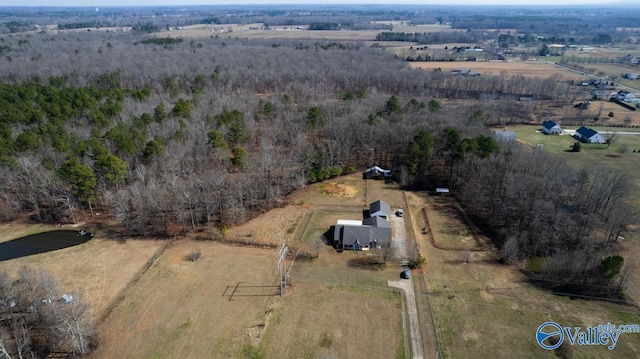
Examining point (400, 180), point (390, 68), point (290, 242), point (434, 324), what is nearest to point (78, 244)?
point (290, 242)

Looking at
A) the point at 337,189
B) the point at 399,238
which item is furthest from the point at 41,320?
the point at 337,189

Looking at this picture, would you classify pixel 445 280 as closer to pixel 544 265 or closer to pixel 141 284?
pixel 544 265

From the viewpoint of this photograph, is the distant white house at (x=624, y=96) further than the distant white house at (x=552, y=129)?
Yes

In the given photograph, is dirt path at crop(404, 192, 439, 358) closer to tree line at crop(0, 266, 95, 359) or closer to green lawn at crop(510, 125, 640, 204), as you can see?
tree line at crop(0, 266, 95, 359)

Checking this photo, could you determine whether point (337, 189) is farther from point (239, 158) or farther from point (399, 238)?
point (239, 158)

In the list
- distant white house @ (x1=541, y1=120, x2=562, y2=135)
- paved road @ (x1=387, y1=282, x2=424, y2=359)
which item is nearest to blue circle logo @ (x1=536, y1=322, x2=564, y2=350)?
paved road @ (x1=387, y1=282, x2=424, y2=359)

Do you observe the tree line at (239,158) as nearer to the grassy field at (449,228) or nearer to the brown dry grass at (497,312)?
the grassy field at (449,228)

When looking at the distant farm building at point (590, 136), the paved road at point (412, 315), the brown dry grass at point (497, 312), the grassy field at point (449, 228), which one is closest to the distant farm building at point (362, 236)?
the paved road at point (412, 315)
